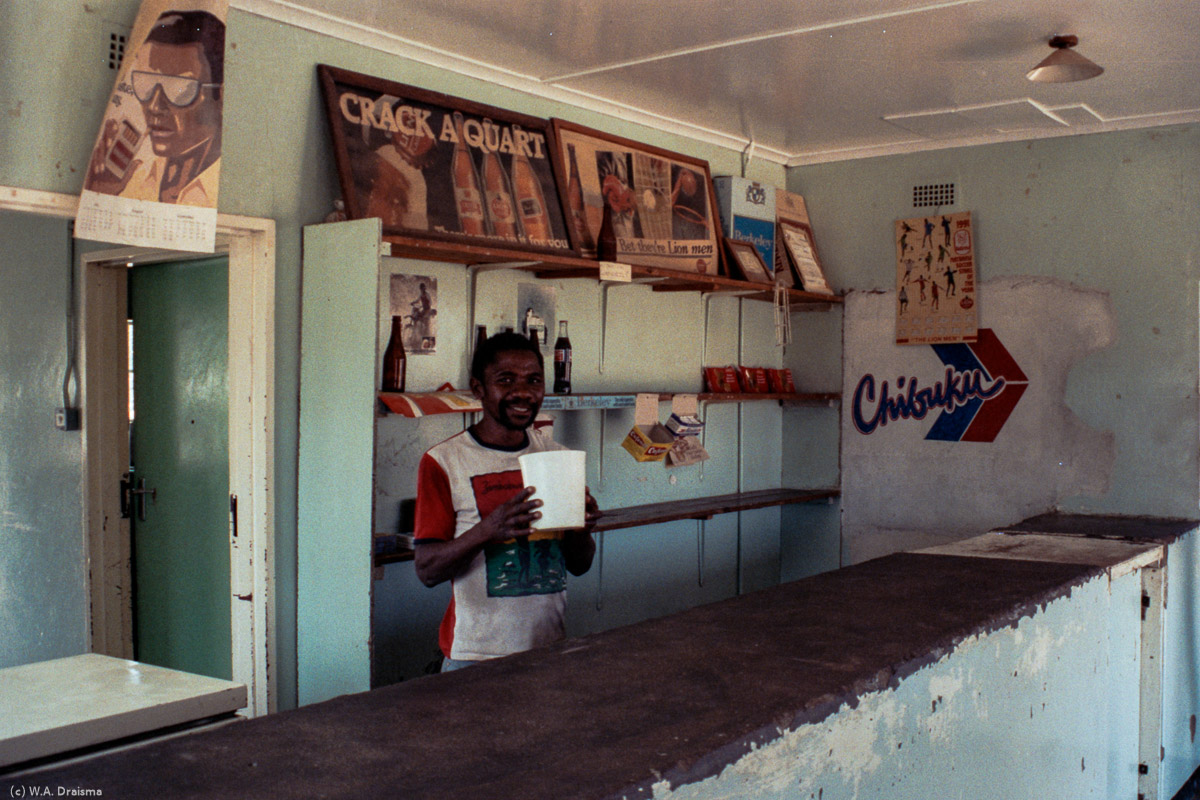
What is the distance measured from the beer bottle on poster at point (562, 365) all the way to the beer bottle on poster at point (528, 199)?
46 centimetres

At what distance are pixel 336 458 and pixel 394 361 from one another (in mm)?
515

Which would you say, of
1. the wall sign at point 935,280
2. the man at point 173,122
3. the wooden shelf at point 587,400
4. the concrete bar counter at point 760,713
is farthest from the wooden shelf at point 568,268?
the concrete bar counter at point 760,713

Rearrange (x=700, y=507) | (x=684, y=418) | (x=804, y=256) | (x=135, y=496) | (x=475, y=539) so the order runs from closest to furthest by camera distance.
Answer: (x=475, y=539)
(x=135, y=496)
(x=700, y=507)
(x=684, y=418)
(x=804, y=256)

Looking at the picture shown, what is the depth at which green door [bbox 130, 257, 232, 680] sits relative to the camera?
13.5ft

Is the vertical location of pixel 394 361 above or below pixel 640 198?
below

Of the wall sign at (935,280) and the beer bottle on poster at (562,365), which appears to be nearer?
the beer bottle on poster at (562,365)

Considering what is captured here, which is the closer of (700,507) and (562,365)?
(562,365)

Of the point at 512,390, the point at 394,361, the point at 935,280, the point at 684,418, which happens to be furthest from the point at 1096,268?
the point at 512,390

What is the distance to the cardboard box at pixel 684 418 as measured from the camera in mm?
4801


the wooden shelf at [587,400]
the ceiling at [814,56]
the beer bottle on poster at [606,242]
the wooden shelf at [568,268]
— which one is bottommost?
the wooden shelf at [587,400]

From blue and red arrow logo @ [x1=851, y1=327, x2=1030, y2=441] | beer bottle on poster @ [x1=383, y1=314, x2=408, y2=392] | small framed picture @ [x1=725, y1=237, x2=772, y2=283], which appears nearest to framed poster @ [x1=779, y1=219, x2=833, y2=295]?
small framed picture @ [x1=725, y1=237, x2=772, y2=283]

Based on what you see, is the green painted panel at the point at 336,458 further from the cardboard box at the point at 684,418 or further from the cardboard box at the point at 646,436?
the cardboard box at the point at 684,418

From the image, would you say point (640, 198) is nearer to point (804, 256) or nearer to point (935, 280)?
point (804, 256)

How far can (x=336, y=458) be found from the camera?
3340mm
